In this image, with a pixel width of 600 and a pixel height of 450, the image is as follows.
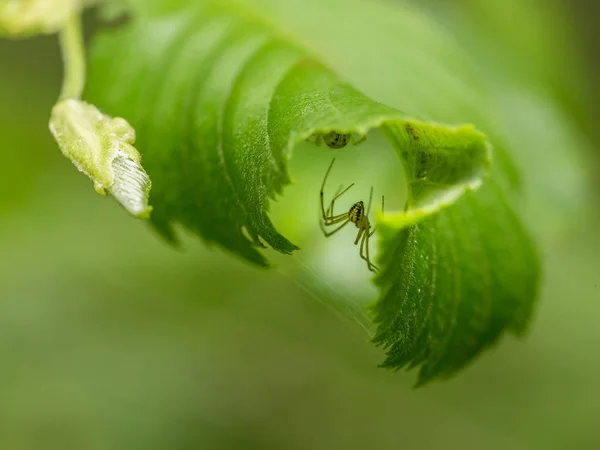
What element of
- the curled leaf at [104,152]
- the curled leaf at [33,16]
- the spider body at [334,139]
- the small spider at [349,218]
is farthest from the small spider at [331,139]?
the curled leaf at [33,16]

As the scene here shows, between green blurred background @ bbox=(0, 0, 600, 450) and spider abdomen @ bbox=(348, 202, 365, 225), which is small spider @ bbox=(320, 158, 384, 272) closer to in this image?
spider abdomen @ bbox=(348, 202, 365, 225)

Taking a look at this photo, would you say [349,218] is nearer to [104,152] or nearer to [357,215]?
[357,215]

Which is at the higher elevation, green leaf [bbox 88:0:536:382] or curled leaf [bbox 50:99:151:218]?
green leaf [bbox 88:0:536:382]

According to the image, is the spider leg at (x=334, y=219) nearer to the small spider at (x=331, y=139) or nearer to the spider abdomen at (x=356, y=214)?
the spider abdomen at (x=356, y=214)

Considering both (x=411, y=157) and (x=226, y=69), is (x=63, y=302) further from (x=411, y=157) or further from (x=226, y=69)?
(x=411, y=157)

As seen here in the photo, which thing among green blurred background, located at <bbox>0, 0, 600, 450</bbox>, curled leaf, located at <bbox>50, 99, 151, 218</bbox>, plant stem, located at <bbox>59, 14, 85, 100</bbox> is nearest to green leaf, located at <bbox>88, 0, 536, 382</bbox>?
plant stem, located at <bbox>59, 14, 85, 100</bbox>

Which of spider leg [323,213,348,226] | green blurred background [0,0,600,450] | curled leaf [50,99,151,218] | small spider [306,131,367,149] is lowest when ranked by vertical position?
green blurred background [0,0,600,450]
